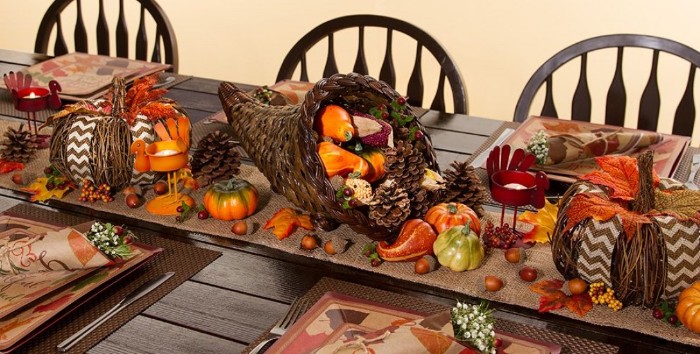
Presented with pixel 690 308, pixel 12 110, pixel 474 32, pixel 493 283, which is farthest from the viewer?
pixel 474 32

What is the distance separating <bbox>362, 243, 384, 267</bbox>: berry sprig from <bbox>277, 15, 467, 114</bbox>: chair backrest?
2.69ft

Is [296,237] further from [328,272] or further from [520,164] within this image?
[520,164]

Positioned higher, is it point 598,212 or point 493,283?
point 598,212

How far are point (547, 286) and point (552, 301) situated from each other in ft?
0.13

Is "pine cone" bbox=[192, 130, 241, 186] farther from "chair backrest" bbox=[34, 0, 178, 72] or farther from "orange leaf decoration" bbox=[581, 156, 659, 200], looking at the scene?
"chair backrest" bbox=[34, 0, 178, 72]

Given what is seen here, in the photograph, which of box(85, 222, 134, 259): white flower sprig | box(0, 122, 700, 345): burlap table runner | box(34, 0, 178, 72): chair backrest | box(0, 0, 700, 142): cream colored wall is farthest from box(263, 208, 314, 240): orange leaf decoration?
box(0, 0, 700, 142): cream colored wall

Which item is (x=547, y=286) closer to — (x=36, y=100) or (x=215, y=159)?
(x=215, y=159)

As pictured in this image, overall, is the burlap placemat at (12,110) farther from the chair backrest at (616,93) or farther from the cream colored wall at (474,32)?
the cream colored wall at (474,32)

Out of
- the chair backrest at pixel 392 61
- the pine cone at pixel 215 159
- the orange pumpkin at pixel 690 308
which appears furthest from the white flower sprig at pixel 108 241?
→ the chair backrest at pixel 392 61

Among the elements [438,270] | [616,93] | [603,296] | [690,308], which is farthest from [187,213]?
[616,93]

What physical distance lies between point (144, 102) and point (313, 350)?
0.67 m

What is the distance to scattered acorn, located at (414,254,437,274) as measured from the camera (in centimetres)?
121

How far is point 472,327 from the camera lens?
922 mm

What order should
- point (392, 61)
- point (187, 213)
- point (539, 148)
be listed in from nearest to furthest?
1. point (187, 213)
2. point (539, 148)
3. point (392, 61)
